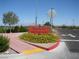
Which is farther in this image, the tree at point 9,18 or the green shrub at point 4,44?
the tree at point 9,18

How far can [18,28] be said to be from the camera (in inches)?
2005

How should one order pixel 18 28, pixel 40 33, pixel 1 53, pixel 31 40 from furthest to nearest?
1. pixel 18 28
2. pixel 40 33
3. pixel 31 40
4. pixel 1 53

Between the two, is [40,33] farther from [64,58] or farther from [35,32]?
[64,58]

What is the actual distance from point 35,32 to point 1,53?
43.7 feet

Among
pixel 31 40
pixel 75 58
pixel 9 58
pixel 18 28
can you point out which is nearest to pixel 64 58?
pixel 75 58

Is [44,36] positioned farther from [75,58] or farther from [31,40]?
[75,58]

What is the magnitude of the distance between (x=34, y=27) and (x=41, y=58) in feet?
51.2

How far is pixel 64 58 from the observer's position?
14.2m

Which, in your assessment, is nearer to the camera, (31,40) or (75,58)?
(75,58)

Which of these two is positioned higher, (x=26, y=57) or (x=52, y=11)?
(x=52, y=11)

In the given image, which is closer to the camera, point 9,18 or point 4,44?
point 4,44

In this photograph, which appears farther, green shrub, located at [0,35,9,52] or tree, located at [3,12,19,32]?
tree, located at [3,12,19,32]

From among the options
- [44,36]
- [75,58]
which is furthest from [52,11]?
[75,58]

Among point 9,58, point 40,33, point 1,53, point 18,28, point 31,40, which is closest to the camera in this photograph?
point 9,58
